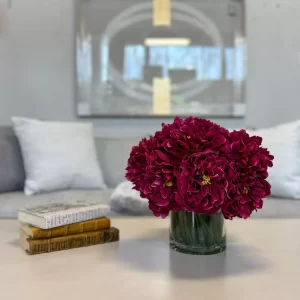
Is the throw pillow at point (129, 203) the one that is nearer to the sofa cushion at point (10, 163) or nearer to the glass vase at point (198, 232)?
the glass vase at point (198, 232)

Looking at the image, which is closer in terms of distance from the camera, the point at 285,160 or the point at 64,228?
the point at 64,228

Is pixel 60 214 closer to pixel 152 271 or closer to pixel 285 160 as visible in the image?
pixel 152 271

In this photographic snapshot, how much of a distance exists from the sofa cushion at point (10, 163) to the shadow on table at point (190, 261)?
1269 millimetres

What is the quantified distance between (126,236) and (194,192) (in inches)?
14.6

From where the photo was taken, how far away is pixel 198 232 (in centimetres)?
95

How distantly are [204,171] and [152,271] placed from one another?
0.25 metres

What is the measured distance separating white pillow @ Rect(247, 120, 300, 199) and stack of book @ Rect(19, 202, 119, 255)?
117 cm

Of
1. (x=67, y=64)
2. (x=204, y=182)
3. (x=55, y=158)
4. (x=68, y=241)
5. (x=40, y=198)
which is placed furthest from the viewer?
(x=67, y=64)

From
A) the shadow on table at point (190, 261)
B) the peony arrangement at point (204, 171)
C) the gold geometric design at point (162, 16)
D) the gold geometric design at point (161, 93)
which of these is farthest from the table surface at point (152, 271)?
the gold geometric design at point (162, 16)

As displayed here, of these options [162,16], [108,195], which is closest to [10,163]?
[108,195]

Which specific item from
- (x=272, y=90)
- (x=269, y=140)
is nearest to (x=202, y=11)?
(x=272, y=90)

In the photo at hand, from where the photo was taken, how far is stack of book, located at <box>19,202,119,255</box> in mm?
986

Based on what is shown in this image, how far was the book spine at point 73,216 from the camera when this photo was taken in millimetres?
993

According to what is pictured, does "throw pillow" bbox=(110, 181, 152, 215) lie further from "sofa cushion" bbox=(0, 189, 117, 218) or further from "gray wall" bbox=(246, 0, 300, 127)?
"gray wall" bbox=(246, 0, 300, 127)
